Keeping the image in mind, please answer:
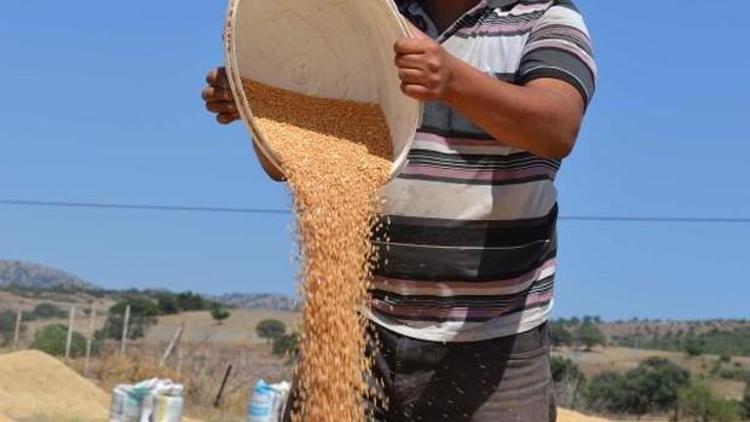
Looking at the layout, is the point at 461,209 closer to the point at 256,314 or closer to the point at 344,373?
the point at 344,373

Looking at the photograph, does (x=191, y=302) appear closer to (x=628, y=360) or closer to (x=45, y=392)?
(x=628, y=360)

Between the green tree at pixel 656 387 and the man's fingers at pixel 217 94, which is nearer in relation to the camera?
the man's fingers at pixel 217 94

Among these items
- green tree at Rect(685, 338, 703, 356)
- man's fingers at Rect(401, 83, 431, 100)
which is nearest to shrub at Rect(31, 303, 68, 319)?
green tree at Rect(685, 338, 703, 356)

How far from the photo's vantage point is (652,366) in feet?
125

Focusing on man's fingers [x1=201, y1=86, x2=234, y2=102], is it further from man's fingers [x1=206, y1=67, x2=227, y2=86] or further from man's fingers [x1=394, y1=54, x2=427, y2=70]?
man's fingers [x1=394, y1=54, x2=427, y2=70]

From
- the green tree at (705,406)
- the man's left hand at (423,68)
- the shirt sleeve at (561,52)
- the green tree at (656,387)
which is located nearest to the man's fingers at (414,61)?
the man's left hand at (423,68)

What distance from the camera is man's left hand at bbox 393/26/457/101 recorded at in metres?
2.50

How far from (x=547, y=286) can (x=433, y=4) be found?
0.63 metres

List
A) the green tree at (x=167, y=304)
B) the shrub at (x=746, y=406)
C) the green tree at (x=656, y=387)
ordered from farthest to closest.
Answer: the green tree at (x=167, y=304) < the green tree at (x=656, y=387) < the shrub at (x=746, y=406)

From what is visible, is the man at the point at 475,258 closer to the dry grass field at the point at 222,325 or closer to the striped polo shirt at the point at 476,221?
the striped polo shirt at the point at 476,221

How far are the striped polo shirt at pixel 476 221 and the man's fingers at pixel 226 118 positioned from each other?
1.17ft

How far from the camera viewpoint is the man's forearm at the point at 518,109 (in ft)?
8.41

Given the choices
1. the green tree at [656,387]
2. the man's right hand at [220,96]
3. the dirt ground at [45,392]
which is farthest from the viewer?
the green tree at [656,387]

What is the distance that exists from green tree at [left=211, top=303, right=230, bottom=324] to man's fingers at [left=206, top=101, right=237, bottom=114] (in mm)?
47296
